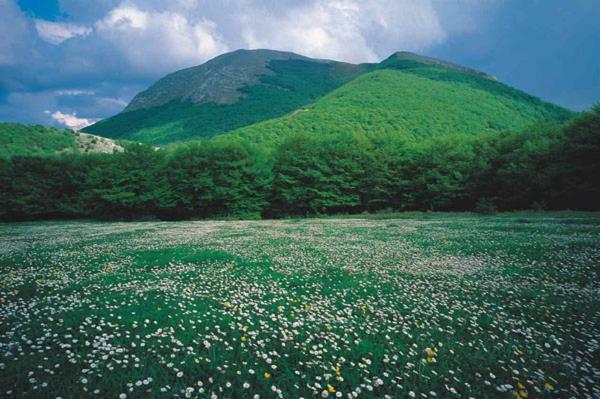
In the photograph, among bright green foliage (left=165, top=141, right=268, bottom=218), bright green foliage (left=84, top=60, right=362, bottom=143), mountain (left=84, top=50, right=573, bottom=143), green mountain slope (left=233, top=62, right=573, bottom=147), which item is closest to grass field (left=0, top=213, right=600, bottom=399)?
bright green foliage (left=165, top=141, right=268, bottom=218)

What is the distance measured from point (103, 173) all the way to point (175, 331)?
66.0 metres

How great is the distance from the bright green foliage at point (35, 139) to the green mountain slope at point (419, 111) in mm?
58590

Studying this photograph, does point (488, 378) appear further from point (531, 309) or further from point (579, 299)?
point (579, 299)

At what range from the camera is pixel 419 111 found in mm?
110438

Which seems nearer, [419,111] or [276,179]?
[276,179]

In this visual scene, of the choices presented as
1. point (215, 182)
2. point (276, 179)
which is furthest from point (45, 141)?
point (276, 179)

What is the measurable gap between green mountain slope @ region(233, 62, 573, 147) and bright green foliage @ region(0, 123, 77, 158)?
192ft

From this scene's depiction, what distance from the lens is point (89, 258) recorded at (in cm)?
1509

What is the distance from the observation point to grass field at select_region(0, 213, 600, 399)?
534 cm

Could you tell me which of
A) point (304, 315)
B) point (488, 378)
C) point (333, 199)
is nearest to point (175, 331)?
point (304, 315)

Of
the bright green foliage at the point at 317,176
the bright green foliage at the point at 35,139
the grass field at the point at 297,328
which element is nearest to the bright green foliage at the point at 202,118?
the bright green foliage at the point at 35,139

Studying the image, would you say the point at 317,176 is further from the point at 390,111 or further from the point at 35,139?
the point at 35,139

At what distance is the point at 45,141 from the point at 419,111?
426 feet

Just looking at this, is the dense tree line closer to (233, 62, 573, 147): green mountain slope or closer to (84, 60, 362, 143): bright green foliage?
(233, 62, 573, 147): green mountain slope
